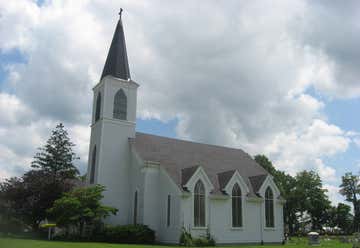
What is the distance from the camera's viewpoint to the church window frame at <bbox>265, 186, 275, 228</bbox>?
3853cm

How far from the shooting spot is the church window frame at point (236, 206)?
36000mm

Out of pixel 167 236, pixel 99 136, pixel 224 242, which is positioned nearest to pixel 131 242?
pixel 167 236

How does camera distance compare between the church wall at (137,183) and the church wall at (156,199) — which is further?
the church wall at (137,183)

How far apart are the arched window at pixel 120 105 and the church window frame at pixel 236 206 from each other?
43.2ft

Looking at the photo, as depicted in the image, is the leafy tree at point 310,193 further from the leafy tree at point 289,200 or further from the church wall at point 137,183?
the church wall at point 137,183

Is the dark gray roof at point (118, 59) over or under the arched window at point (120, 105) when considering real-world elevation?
over

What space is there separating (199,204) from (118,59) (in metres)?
17.6

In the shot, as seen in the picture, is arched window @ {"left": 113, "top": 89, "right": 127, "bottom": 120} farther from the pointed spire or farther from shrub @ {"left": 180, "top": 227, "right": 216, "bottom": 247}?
shrub @ {"left": 180, "top": 227, "right": 216, "bottom": 247}

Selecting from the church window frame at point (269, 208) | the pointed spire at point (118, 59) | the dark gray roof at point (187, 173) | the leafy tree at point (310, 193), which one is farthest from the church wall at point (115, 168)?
the leafy tree at point (310, 193)

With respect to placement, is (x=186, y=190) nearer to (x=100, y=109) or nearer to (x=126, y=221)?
(x=126, y=221)

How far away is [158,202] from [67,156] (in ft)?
53.6

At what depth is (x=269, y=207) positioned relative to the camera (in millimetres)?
38875

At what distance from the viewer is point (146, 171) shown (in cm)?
3472

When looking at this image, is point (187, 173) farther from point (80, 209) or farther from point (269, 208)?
point (269, 208)
